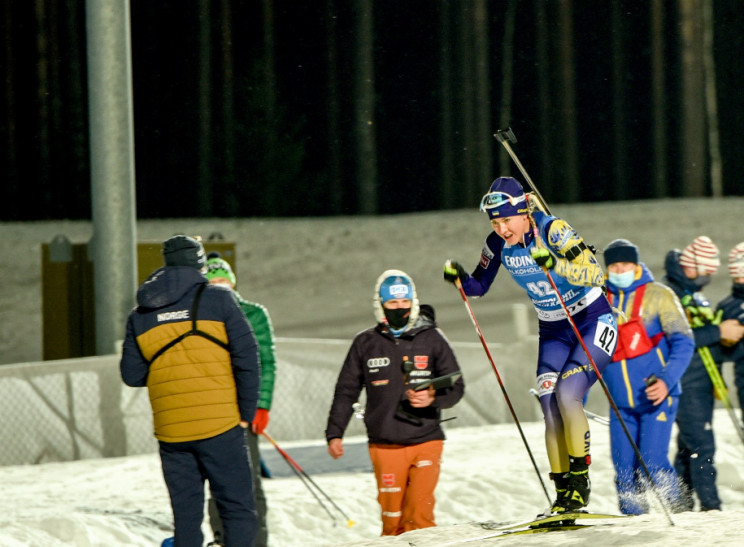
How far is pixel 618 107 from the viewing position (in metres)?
27.2

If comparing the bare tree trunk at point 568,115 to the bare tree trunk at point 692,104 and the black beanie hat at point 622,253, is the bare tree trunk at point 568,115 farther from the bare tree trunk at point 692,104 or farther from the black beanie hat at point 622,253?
the black beanie hat at point 622,253

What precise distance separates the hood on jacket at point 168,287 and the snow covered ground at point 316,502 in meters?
1.66

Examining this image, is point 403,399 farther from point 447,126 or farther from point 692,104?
point 692,104

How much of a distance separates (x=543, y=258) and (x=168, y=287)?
1874 mm

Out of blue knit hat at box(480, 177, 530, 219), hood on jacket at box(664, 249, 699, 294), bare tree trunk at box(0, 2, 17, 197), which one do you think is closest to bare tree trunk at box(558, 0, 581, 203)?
bare tree trunk at box(0, 2, 17, 197)

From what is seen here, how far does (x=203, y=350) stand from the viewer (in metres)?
5.28

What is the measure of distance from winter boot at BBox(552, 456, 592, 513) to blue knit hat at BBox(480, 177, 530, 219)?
4.22 feet

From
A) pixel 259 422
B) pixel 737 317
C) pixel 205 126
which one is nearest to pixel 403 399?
pixel 259 422

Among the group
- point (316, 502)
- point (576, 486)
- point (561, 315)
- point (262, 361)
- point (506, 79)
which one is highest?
point (506, 79)

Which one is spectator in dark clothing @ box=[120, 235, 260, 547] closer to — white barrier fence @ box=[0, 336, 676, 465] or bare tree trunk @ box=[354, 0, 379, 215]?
white barrier fence @ box=[0, 336, 676, 465]

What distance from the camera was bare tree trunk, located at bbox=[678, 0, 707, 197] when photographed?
27.6m

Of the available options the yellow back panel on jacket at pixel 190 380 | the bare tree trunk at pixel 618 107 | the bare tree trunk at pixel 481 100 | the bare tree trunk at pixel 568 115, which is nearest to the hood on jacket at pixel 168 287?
the yellow back panel on jacket at pixel 190 380

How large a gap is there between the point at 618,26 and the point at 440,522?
70.2 ft

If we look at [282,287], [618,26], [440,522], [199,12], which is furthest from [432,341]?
[618,26]
